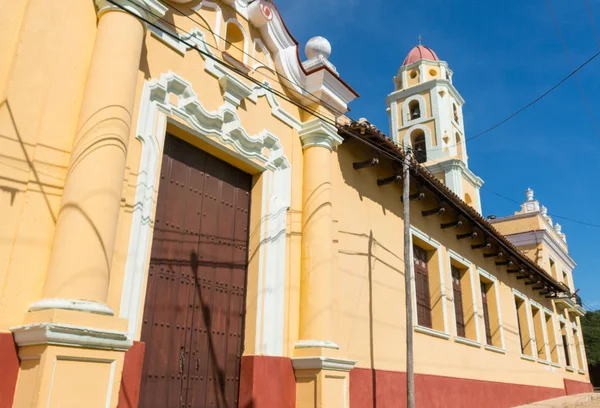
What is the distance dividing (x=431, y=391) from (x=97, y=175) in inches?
272

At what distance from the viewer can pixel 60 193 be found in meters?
4.11

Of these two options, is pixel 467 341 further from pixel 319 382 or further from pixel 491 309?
pixel 319 382

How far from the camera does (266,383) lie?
5.62m

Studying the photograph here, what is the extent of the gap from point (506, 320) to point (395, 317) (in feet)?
22.1

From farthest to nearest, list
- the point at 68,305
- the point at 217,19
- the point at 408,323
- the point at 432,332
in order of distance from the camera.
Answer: the point at 432,332, the point at 408,323, the point at 217,19, the point at 68,305

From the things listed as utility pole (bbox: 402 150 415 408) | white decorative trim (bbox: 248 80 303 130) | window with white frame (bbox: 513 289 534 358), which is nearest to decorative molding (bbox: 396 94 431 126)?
window with white frame (bbox: 513 289 534 358)

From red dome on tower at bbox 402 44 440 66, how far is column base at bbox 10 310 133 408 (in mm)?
25551

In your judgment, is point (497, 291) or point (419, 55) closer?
point (497, 291)

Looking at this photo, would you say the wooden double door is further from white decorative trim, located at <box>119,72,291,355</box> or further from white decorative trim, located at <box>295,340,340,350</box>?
white decorative trim, located at <box>295,340,340,350</box>

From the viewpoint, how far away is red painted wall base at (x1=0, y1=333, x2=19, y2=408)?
11.2ft

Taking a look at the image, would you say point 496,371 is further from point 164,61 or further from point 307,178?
point 164,61

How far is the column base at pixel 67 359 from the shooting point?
3.31 meters

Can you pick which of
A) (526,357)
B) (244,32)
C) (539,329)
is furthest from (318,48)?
(539,329)

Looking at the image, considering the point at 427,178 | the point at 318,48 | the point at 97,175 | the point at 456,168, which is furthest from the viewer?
the point at 456,168
